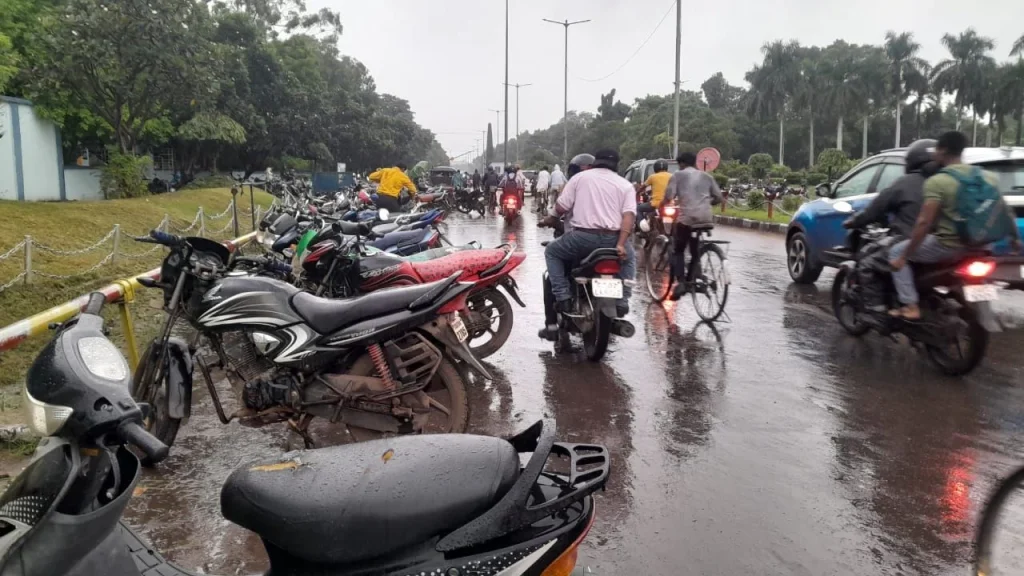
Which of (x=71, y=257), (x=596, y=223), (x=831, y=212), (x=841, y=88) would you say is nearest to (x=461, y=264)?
(x=596, y=223)

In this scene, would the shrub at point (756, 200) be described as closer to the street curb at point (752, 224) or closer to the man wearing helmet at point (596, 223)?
the street curb at point (752, 224)

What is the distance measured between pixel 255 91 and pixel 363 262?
3197 cm

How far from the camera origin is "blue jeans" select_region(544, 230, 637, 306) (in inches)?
246

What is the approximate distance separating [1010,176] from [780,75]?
61.4 m

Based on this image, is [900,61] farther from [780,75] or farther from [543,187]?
[543,187]

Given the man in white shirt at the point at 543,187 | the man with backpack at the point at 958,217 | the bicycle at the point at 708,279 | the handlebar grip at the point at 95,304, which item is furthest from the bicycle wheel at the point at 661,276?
the man in white shirt at the point at 543,187

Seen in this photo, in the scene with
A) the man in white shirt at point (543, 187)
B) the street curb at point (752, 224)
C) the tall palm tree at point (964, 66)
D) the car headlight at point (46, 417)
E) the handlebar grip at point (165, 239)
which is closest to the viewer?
the car headlight at point (46, 417)

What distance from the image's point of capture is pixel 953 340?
5.66 m

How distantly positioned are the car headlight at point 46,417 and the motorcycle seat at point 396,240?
6.48m

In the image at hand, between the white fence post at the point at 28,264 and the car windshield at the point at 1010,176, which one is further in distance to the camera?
the white fence post at the point at 28,264

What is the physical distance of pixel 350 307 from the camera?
3.85 m

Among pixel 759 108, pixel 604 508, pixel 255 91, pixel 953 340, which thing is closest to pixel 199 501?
pixel 604 508

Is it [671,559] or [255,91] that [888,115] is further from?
[671,559]

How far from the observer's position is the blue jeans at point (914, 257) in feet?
18.2
